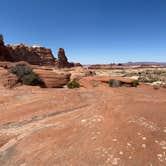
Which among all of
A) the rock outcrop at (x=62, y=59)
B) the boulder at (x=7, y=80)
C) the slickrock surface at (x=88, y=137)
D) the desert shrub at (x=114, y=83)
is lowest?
the desert shrub at (x=114, y=83)

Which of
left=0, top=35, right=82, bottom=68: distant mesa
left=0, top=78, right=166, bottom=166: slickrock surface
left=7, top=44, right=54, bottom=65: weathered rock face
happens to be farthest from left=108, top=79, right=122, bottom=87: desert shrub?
left=7, top=44, right=54, bottom=65: weathered rock face

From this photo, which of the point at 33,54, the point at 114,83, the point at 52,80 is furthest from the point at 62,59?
the point at 114,83

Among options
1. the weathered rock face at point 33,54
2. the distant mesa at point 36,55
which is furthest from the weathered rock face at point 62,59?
the weathered rock face at point 33,54

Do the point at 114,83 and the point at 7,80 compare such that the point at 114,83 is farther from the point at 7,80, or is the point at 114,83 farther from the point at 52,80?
the point at 7,80

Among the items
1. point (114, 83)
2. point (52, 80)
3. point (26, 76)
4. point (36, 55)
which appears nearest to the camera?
point (26, 76)

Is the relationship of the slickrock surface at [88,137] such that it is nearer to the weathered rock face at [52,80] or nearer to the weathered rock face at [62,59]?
the weathered rock face at [52,80]

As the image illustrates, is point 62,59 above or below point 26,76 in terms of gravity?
above

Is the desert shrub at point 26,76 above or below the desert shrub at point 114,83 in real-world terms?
above

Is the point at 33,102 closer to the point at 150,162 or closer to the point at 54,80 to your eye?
the point at 150,162

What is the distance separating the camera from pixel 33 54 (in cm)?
7606

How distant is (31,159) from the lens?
371cm

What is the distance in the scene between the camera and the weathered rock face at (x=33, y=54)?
222ft

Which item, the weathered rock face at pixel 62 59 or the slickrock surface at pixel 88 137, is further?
the weathered rock face at pixel 62 59

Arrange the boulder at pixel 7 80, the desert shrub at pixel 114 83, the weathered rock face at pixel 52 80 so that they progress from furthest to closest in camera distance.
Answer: the desert shrub at pixel 114 83 → the weathered rock face at pixel 52 80 → the boulder at pixel 7 80
